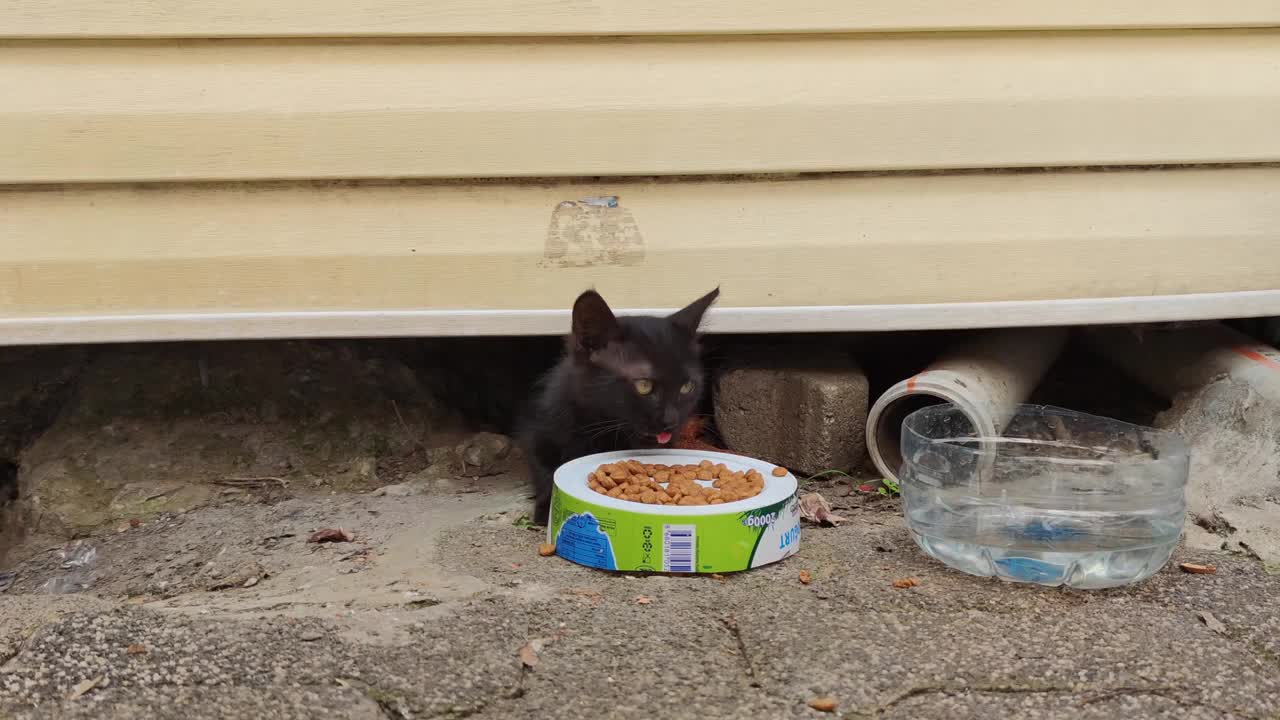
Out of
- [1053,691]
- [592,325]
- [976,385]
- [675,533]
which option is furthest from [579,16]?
[1053,691]

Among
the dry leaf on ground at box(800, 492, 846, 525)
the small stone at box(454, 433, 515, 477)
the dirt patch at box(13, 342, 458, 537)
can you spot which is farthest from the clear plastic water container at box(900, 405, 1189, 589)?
the dirt patch at box(13, 342, 458, 537)

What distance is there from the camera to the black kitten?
2779mm

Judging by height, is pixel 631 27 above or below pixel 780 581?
above

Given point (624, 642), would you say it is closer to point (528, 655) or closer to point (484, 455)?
point (528, 655)

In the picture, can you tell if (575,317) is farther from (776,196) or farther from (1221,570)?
(1221,570)

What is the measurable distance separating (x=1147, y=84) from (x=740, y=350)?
1464 mm

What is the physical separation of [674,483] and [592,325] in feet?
1.57

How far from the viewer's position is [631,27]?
2838 mm

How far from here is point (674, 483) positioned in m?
2.62

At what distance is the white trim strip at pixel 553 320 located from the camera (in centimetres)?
294

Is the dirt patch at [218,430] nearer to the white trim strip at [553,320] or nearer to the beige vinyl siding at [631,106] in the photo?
the white trim strip at [553,320]

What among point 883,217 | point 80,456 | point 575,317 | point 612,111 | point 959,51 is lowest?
point 80,456

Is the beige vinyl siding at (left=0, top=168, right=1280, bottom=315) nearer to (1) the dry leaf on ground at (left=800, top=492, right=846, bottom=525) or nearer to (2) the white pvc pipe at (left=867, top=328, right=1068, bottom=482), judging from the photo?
(2) the white pvc pipe at (left=867, top=328, right=1068, bottom=482)

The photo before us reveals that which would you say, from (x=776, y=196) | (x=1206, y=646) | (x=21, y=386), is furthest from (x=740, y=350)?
(x=21, y=386)
